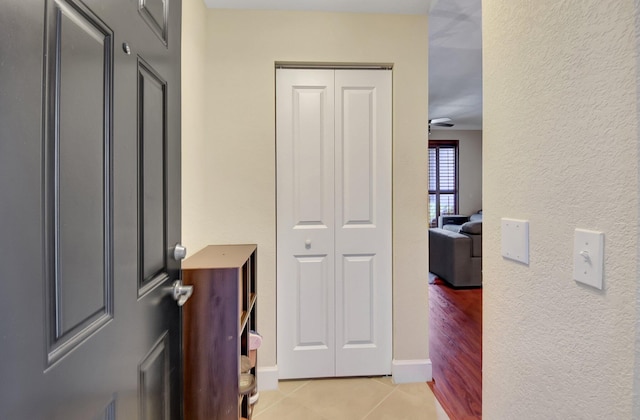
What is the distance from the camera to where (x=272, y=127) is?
1.96 metres

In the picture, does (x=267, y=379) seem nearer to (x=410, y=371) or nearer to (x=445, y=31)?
(x=410, y=371)

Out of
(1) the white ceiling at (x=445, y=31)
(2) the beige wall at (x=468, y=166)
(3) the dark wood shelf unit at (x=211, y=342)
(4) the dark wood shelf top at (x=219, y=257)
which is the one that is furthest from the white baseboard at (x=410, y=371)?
(2) the beige wall at (x=468, y=166)

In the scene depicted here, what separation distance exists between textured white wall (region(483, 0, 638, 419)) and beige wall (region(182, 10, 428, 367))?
1059 mm

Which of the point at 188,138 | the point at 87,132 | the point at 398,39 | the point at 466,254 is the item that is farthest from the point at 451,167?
the point at 87,132

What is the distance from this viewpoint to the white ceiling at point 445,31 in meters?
1.89

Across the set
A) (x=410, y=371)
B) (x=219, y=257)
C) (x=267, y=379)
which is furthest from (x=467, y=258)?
(x=219, y=257)

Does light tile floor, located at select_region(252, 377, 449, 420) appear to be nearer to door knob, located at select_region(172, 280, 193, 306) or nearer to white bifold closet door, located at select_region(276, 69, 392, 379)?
white bifold closet door, located at select_region(276, 69, 392, 379)

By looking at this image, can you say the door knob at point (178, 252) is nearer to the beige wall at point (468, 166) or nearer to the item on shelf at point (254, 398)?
the item on shelf at point (254, 398)

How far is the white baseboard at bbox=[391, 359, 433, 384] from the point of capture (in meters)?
2.00

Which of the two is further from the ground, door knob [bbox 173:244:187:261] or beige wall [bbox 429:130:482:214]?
beige wall [bbox 429:130:482:214]

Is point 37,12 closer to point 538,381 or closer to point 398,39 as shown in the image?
point 538,381

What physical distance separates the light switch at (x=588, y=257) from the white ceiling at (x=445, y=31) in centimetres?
184

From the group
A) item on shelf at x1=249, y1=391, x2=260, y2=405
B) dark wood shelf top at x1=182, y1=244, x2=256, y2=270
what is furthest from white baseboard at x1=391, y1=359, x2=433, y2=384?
dark wood shelf top at x1=182, y1=244, x2=256, y2=270

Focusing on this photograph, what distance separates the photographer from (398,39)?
198cm
